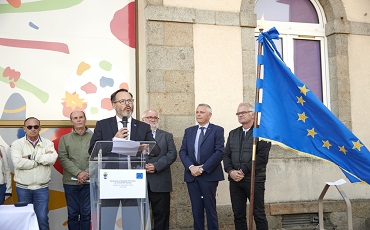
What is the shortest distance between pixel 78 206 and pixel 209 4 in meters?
3.71

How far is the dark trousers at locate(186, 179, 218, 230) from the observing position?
23.1 feet

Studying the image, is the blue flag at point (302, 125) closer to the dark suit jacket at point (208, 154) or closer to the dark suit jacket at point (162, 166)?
the dark suit jacket at point (208, 154)

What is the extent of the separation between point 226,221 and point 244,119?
179 cm

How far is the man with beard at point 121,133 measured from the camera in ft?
15.9

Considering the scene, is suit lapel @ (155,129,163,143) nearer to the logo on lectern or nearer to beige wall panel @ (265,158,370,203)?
beige wall panel @ (265,158,370,203)

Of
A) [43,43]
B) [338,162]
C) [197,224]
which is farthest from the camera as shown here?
[43,43]

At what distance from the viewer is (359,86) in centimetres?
906

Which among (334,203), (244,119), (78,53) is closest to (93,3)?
(78,53)

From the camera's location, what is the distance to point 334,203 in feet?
28.3

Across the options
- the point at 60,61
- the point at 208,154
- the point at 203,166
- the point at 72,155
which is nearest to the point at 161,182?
the point at 203,166

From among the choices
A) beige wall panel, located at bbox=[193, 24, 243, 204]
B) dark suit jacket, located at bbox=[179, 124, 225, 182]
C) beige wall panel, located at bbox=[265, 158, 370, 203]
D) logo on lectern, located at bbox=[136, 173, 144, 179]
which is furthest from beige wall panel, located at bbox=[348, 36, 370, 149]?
logo on lectern, located at bbox=[136, 173, 144, 179]

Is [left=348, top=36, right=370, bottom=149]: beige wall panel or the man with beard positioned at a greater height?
[left=348, top=36, right=370, bottom=149]: beige wall panel

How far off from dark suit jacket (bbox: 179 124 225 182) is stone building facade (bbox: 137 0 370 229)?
66 centimetres

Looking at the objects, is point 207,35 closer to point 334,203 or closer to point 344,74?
point 344,74
